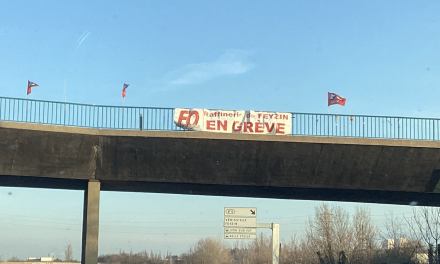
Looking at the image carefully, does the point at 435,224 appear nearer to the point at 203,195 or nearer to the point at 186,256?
the point at 203,195

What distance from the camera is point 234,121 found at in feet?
89.2

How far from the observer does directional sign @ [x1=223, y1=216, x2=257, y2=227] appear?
26.7m

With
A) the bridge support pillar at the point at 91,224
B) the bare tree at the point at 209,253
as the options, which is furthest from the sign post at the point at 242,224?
the bare tree at the point at 209,253

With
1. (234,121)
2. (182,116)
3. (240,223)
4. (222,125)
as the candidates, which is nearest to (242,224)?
(240,223)

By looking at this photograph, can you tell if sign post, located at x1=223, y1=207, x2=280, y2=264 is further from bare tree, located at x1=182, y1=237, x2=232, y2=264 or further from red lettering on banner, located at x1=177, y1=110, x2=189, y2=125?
bare tree, located at x1=182, y1=237, x2=232, y2=264

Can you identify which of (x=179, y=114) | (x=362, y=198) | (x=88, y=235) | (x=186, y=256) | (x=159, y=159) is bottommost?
(x=186, y=256)

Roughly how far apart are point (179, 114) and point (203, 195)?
582cm

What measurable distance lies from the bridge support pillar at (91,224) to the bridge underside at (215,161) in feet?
2.48

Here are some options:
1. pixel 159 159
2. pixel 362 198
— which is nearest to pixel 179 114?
pixel 159 159

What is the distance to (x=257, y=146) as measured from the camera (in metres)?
26.7

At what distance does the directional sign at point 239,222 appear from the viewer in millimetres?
26734

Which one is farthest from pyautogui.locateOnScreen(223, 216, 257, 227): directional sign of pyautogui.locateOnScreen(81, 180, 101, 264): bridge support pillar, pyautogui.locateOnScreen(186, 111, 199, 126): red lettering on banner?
pyautogui.locateOnScreen(81, 180, 101, 264): bridge support pillar

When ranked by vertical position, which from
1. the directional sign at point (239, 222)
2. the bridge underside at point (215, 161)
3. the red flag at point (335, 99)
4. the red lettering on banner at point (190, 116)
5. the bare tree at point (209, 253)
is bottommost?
the bare tree at point (209, 253)

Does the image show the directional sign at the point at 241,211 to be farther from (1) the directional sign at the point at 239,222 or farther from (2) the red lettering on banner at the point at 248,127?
(2) the red lettering on banner at the point at 248,127
